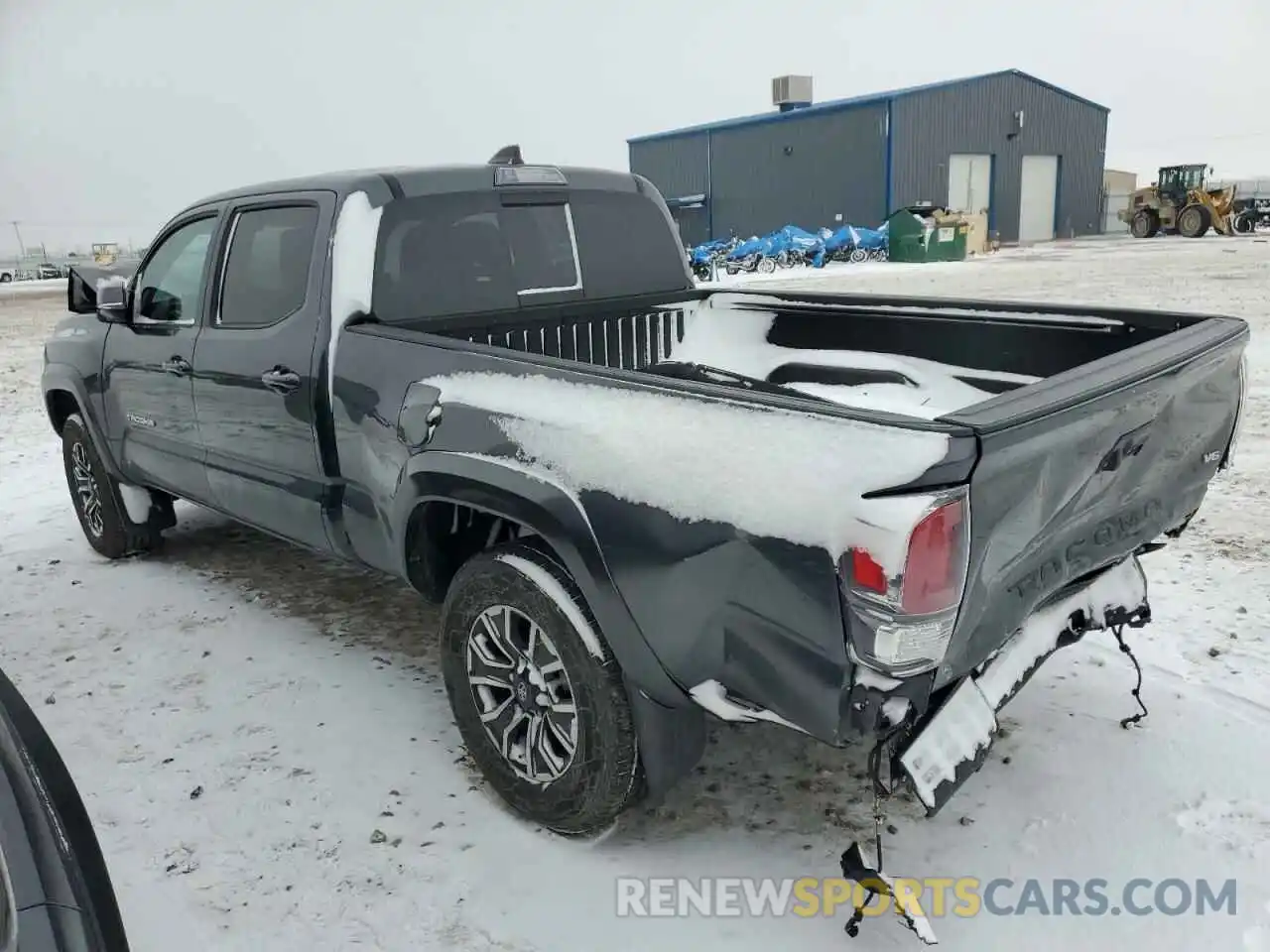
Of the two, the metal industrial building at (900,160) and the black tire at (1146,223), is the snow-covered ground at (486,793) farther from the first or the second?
the black tire at (1146,223)

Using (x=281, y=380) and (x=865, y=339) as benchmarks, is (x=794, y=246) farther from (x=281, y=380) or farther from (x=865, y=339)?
(x=281, y=380)

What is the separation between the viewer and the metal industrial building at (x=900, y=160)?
34438mm

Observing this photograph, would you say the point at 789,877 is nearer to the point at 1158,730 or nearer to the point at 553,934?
the point at 553,934

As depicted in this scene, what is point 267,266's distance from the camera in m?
3.97

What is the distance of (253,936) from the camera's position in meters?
2.63

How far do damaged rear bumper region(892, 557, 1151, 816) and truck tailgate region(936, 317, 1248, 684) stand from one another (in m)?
0.12

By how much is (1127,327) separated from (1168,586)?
1.70 meters

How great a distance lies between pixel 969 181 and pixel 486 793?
37689mm

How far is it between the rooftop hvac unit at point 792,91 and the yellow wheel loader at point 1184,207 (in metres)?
13.2

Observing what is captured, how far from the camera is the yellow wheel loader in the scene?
111 ft

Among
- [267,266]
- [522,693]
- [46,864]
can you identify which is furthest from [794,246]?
[46,864]

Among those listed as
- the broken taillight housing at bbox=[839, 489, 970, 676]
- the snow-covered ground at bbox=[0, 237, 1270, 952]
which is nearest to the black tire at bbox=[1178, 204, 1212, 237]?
the snow-covered ground at bbox=[0, 237, 1270, 952]

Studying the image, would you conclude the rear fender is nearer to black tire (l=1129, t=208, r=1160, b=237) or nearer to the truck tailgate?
the truck tailgate
